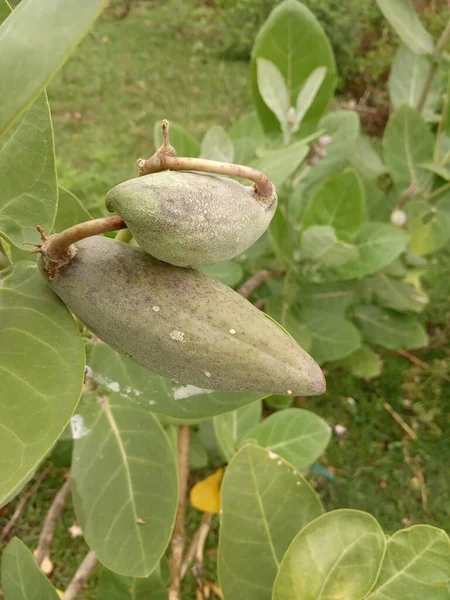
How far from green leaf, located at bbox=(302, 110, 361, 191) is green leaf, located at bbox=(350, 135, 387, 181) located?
23 cm

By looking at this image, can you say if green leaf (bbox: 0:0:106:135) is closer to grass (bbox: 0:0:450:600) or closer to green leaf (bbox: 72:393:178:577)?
green leaf (bbox: 72:393:178:577)

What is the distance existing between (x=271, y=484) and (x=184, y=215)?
1.69 ft

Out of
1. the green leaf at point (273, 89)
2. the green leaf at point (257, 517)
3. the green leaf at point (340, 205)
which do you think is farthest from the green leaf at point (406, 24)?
the green leaf at point (257, 517)

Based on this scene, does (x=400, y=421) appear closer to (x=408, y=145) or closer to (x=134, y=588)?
(x=408, y=145)

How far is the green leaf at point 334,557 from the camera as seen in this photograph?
2.44 ft

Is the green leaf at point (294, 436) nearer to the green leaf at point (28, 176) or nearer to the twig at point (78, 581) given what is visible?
the twig at point (78, 581)

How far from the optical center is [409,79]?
166 cm

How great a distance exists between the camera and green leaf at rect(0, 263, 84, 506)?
0.51 metres

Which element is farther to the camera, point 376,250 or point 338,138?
point 338,138

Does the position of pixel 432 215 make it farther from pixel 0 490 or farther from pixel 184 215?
pixel 0 490

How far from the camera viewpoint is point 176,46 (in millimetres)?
4090

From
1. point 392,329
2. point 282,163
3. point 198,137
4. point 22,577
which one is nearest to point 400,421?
point 392,329

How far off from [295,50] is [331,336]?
2.55 ft

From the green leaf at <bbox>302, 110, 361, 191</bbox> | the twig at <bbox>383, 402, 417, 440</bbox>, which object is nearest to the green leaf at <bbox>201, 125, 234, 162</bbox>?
the green leaf at <bbox>302, 110, 361, 191</bbox>
